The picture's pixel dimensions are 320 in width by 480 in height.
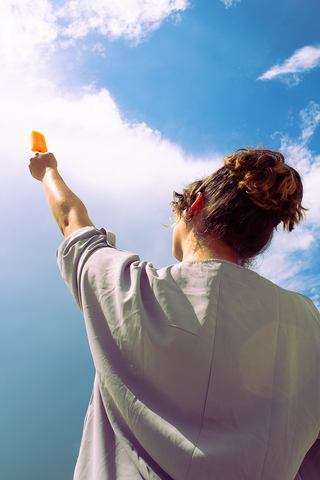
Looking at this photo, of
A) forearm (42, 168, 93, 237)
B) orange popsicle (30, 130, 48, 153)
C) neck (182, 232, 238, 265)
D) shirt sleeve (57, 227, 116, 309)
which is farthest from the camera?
orange popsicle (30, 130, 48, 153)

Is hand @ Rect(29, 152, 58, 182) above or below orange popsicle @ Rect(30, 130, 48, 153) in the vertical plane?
below

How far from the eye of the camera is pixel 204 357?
1.17 meters

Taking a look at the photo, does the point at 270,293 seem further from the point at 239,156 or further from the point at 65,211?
the point at 65,211

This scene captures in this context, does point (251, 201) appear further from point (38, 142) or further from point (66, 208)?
point (38, 142)

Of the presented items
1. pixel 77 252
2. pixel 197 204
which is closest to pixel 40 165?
pixel 77 252

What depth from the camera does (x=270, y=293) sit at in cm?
145

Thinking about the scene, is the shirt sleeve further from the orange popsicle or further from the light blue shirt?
the orange popsicle

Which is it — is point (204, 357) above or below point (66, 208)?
below

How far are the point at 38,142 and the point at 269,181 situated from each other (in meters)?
1.98

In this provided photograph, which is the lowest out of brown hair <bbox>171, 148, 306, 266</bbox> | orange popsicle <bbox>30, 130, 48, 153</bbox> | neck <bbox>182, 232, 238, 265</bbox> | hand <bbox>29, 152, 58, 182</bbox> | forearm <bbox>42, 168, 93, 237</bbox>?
neck <bbox>182, 232, 238, 265</bbox>

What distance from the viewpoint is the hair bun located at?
1.56 m

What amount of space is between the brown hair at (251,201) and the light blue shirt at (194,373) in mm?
272

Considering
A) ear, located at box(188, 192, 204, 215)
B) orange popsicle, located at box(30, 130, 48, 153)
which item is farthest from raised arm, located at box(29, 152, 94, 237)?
ear, located at box(188, 192, 204, 215)

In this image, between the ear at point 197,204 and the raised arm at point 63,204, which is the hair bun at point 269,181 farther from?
the raised arm at point 63,204
